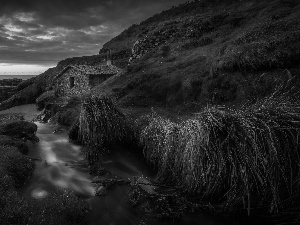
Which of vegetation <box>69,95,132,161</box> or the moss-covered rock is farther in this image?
the moss-covered rock

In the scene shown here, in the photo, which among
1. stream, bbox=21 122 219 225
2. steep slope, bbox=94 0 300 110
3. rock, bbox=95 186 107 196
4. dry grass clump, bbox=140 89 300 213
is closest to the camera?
dry grass clump, bbox=140 89 300 213

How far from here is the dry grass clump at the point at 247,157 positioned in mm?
8500

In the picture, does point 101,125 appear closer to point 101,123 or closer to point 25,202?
point 101,123

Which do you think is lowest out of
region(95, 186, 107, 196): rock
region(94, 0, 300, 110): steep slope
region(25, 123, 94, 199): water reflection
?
region(95, 186, 107, 196): rock

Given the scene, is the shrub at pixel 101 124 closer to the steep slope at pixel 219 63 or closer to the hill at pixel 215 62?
the hill at pixel 215 62

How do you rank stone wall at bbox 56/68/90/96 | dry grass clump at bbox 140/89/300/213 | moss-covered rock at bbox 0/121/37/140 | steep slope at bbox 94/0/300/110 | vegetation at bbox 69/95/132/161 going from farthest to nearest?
stone wall at bbox 56/68/90/96 → steep slope at bbox 94/0/300/110 → moss-covered rock at bbox 0/121/37/140 → vegetation at bbox 69/95/132/161 → dry grass clump at bbox 140/89/300/213

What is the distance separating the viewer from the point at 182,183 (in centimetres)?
1083

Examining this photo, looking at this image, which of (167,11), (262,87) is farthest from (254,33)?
(167,11)

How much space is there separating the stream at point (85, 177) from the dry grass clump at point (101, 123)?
0.88 metres

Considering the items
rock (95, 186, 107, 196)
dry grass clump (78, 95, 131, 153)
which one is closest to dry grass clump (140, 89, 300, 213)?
rock (95, 186, 107, 196)

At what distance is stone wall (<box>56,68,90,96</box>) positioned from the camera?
40000mm

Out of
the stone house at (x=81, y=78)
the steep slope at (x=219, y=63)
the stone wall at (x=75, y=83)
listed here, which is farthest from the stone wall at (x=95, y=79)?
the steep slope at (x=219, y=63)

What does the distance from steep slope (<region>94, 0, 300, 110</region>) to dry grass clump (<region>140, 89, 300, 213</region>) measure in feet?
A: 13.4

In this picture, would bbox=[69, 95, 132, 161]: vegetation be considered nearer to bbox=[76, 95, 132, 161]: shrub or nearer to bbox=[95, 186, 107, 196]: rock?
bbox=[76, 95, 132, 161]: shrub
